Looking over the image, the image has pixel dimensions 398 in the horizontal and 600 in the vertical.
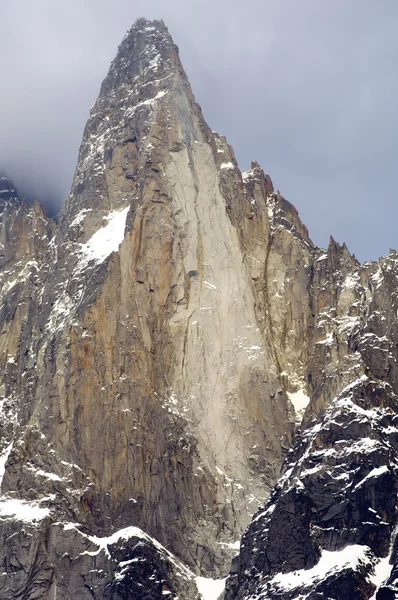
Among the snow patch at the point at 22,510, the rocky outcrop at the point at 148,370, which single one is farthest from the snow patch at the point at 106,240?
the snow patch at the point at 22,510

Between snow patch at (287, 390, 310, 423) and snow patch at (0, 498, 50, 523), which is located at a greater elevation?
snow patch at (287, 390, 310, 423)

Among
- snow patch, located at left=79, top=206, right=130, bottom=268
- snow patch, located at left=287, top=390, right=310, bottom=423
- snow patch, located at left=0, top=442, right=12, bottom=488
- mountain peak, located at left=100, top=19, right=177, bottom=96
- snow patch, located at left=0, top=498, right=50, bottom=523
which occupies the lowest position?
snow patch, located at left=0, top=498, right=50, bottom=523

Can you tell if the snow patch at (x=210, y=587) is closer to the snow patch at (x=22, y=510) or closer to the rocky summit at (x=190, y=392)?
the rocky summit at (x=190, y=392)

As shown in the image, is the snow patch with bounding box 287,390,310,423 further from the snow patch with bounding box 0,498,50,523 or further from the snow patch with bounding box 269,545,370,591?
the snow patch with bounding box 0,498,50,523

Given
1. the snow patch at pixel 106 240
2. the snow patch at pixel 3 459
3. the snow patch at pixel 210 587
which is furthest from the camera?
the snow patch at pixel 106 240

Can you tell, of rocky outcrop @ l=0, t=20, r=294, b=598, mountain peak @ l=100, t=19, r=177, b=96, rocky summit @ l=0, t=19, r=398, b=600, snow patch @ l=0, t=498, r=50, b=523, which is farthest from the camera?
mountain peak @ l=100, t=19, r=177, b=96

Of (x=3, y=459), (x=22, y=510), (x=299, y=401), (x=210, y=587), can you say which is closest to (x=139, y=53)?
(x=299, y=401)

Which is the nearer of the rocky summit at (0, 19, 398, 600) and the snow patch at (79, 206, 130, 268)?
the rocky summit at (0, 19, 398, 600)

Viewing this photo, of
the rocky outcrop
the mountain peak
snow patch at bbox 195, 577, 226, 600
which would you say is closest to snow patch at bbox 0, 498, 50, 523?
the rocky outcrop
